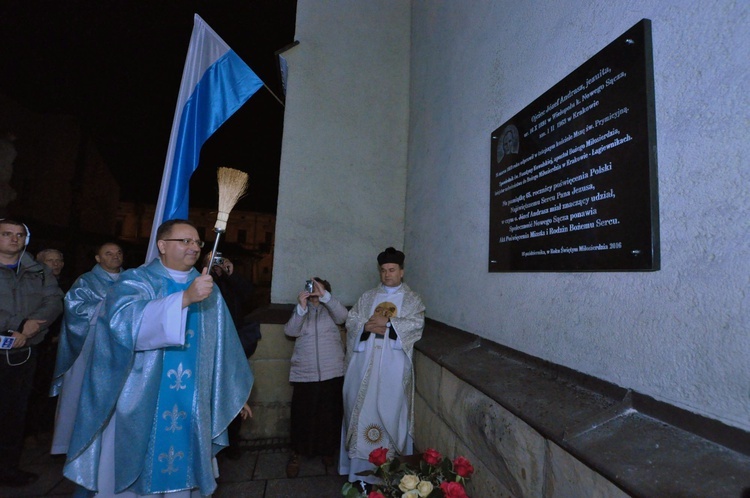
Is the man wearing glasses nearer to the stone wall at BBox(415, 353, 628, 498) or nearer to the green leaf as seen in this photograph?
the green leaf

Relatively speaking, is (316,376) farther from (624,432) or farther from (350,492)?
(624,432)

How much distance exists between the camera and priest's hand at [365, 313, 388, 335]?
301 centimetres

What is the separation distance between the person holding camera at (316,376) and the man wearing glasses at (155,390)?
3.40 feet

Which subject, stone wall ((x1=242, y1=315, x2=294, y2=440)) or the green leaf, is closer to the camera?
the green leaf

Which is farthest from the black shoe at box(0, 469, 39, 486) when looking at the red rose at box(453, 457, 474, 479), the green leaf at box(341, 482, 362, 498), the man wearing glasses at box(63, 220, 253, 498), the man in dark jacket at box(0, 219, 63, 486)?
the red rose at box(453, 457, 474, 479)

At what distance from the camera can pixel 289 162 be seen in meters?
4.35

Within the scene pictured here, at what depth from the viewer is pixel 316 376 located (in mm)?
3381

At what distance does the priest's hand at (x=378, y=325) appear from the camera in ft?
9.88

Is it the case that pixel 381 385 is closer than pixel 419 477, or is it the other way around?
pixel 419 477

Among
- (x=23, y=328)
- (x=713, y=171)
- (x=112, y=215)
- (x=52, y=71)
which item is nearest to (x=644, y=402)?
(x=713, y=171)

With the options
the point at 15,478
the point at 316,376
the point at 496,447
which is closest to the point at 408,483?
the point at 496,447

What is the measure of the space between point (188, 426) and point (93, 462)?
503 millimetres

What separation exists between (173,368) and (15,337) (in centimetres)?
179

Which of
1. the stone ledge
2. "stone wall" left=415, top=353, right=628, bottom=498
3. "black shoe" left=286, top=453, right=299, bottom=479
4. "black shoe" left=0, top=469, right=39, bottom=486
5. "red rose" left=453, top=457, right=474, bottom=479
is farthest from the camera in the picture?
"black shoe" left=286, top=453, right=299, bottom=479
